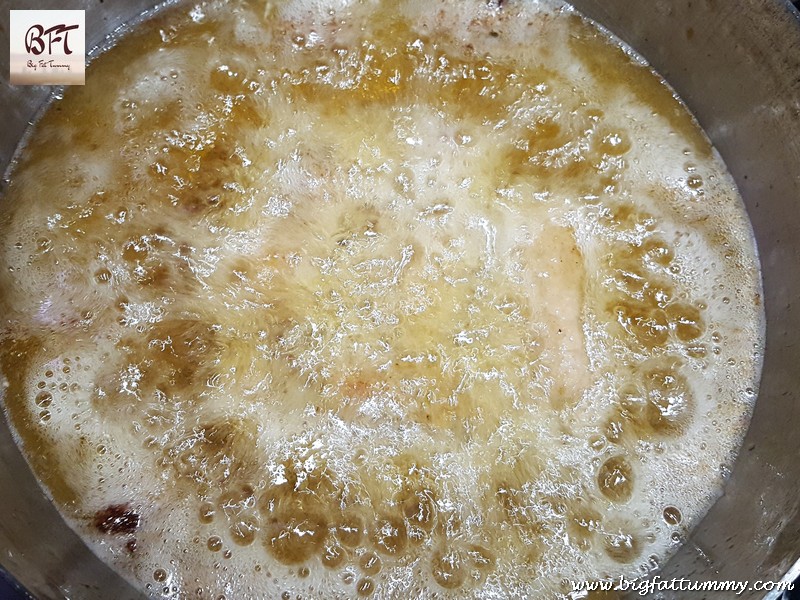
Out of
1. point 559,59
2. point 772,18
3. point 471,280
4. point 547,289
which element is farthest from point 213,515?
point 772,18

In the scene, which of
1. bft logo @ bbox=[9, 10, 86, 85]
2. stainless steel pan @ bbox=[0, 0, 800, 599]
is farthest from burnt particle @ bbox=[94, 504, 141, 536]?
bft logo @ bbox=[9, 10, 86, 85]

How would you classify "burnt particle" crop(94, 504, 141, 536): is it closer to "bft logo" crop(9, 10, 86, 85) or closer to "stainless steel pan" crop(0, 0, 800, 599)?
"stainless steel pan" crop(0, 0, 800, 599)

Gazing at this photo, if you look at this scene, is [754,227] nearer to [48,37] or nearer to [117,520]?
[117,520]

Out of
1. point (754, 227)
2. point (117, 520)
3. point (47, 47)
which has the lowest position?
point (117, 520)

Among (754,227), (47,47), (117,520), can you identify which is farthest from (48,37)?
(754,227)

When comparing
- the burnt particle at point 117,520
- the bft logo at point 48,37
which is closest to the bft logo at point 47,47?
the bft logo at point 48,37

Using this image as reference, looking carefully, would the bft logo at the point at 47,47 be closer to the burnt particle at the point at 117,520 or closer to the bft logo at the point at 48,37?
the bft logo at the point at 48,37
